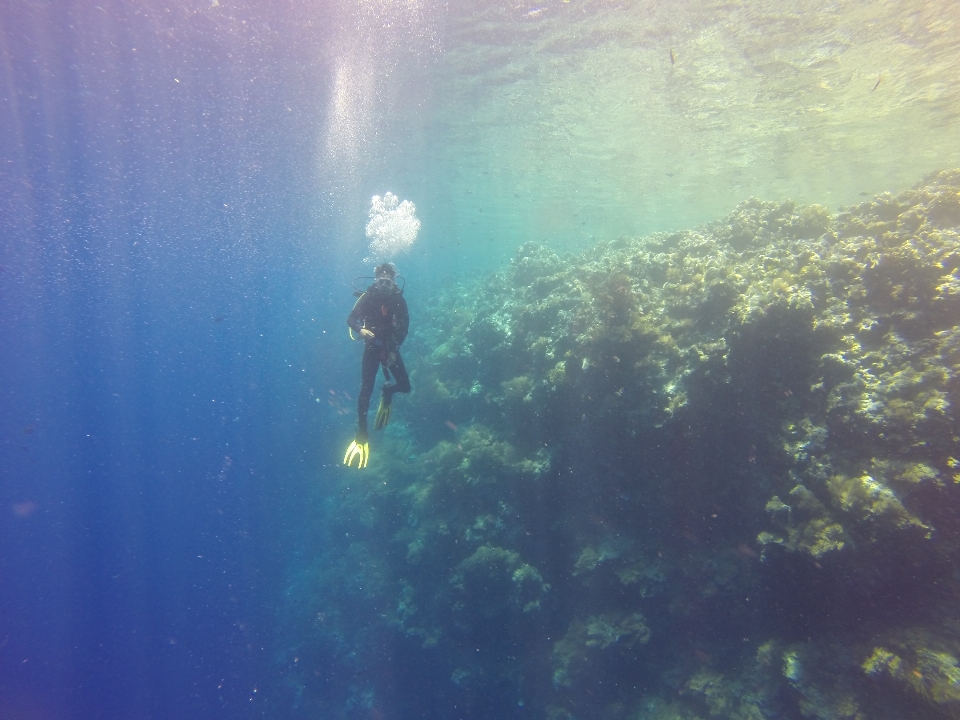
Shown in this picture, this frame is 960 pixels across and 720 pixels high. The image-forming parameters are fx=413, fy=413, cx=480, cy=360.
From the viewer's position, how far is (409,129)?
2519 cm

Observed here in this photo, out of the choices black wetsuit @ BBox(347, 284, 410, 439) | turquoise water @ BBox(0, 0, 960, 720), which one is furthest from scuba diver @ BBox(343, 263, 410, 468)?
turquoise water @ BBox(0, 0, 960, 720)

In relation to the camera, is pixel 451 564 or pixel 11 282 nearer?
pixel 451 564

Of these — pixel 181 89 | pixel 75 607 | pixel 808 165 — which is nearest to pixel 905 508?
pixel 181 89

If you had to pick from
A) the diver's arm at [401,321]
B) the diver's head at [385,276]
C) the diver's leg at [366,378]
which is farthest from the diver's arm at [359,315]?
the diver's arm at [401,321]

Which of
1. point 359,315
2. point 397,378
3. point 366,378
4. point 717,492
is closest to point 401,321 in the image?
point 359,315

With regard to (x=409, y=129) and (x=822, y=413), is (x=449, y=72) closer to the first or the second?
(x=409, y=129)

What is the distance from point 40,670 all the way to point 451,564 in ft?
132

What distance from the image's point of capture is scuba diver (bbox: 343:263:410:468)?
7.14m

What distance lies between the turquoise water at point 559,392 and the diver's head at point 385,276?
4.19 metres

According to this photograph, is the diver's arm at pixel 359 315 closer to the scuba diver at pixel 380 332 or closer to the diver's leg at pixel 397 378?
the scuba diver at pixel 380 332

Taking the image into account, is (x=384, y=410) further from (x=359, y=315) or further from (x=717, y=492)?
(x=717, y=492)

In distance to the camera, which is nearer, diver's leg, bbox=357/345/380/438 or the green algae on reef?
the green algae on reef

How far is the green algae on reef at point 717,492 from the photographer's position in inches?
203

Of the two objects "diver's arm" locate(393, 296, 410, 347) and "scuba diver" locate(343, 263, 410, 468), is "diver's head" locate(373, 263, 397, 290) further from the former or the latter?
"diver's arm" locate(393, 296, 410, 347)
